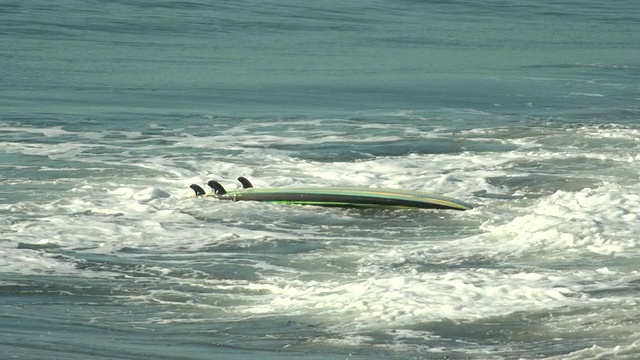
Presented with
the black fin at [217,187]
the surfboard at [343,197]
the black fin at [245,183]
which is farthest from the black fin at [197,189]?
the black fin at [245,183]

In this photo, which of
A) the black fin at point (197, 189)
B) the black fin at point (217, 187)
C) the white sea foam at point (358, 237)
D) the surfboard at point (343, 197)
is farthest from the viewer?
the black fin at point (197, 189)

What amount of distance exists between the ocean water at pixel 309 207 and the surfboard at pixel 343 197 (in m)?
0.12

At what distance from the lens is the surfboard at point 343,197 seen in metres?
12.5

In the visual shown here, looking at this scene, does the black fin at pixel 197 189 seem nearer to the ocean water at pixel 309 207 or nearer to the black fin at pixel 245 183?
the ocean water at pixel 309 207

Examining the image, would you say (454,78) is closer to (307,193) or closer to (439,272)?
(307,193)

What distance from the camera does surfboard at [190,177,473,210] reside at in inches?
490

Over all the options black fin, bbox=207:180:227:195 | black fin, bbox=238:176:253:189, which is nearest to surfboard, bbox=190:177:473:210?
black fin, bbox=207:180:227:195

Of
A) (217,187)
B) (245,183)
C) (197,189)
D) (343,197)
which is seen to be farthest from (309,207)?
(197,189)

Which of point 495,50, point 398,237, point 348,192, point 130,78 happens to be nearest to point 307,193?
point 348,192

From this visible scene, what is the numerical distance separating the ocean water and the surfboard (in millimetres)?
121

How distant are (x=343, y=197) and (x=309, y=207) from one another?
361 millimetres

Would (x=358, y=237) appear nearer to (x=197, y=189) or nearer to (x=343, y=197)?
(x=343, y=197)

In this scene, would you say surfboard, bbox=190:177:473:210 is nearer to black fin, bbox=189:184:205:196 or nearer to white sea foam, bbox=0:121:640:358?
black fin, bbox=189:184:205:196

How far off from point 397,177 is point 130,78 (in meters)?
9.52
